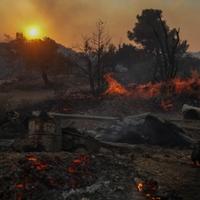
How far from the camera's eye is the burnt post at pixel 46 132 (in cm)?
1373

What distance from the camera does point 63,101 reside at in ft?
86.9

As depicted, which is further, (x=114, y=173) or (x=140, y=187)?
(x=114, y=173)

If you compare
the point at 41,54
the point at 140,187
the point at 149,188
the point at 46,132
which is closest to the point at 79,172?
the point at 140,187

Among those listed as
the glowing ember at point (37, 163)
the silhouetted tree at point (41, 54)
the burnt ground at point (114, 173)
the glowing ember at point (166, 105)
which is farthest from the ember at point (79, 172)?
the silhouetted tree at point (41, 54)

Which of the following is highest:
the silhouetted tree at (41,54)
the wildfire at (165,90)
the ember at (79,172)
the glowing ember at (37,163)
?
the silhouetted tree at (41,54)

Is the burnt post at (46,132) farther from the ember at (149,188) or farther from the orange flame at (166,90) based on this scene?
the orange flame at (166,90)

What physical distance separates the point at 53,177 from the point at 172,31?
4225 centimetres

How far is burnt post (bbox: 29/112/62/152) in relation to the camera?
13.7 meters

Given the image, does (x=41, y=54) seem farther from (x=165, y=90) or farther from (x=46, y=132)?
(x=46, y=132)

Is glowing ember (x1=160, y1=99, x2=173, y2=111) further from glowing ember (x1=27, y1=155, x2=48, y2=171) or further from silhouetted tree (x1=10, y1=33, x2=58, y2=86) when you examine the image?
glowing ember (x1=27, y1=155, x2=48, y2=171)

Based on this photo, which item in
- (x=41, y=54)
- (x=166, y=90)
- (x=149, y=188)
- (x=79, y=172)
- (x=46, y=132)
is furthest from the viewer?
(x=41, y=54)

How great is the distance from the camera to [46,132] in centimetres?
1391

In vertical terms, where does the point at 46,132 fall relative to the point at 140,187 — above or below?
above

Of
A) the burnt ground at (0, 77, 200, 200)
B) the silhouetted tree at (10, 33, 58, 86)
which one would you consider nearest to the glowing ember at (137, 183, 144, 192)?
the burnt ground at (0, 77, 200, 200)
